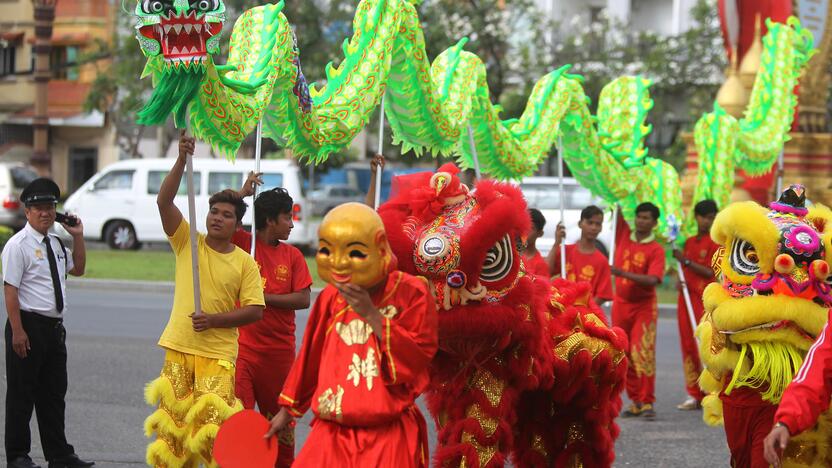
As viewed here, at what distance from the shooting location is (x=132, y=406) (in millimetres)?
9211

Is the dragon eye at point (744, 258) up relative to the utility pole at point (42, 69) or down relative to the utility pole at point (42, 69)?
down

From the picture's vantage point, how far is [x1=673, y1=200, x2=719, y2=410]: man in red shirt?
10039 millimetres

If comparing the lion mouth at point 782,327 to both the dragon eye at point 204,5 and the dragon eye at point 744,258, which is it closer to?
the dragon eye at point 744,258

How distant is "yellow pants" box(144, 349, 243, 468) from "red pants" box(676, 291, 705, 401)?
493 cm

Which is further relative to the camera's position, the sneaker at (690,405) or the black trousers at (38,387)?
the sneaker at (690,405)

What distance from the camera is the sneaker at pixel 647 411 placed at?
9680 mm

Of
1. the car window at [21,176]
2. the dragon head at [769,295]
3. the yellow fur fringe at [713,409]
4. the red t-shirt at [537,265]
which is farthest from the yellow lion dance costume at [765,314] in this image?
the car window at [21,176]

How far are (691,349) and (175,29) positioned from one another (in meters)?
5.94

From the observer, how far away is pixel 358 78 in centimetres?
722

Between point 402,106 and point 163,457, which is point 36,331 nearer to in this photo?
point 163,457

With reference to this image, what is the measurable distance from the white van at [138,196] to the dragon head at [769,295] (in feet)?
59.4

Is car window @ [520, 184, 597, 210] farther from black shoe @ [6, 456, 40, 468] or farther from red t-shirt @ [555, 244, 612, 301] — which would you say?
black shoe @ [6, 456, 40, 468]

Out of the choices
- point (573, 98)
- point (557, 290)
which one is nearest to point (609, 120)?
point (573, 98)

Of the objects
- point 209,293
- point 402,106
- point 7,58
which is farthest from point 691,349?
point 7,58
